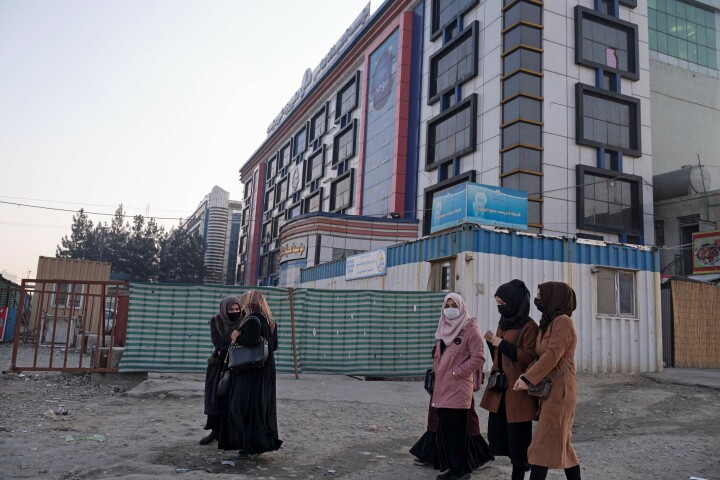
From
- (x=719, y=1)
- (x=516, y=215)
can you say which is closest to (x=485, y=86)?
(x=516, y=215)

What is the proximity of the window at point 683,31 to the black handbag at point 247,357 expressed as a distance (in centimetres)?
3526

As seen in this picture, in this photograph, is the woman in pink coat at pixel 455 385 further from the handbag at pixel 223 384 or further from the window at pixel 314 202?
the window at pixel 314 202

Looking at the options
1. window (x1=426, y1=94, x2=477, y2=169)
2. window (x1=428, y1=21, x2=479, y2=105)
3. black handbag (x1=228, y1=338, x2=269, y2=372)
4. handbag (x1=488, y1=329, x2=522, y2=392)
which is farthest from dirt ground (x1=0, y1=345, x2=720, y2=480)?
window (x1=428, y1=21, x2=479, y2=105)

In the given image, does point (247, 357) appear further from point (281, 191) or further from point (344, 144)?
point (281, 191)

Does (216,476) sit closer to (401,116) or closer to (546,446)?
(546,446)

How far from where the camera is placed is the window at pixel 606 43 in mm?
26531

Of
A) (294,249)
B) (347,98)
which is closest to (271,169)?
(347,98)

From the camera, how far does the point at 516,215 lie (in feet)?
57.6

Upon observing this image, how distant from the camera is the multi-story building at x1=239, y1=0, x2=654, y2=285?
24750mm

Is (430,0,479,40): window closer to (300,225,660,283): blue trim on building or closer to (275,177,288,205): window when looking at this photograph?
(300,225,660,283): blue trim on building

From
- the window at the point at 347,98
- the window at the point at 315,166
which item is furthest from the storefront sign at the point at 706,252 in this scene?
the window at the point at 315,166

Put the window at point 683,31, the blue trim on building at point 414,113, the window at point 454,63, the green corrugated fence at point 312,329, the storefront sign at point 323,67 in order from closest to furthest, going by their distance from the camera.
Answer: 1. the green corrugated fence at point 312,329
2. the window at point 454,63
3. the blue trim on building at point 414,113
4. the window at point 683,31
5. the storefront sign at point 323,67

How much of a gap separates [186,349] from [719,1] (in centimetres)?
3976

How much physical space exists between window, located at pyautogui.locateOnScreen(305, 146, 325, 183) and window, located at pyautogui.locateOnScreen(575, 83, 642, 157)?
73.3 feet
